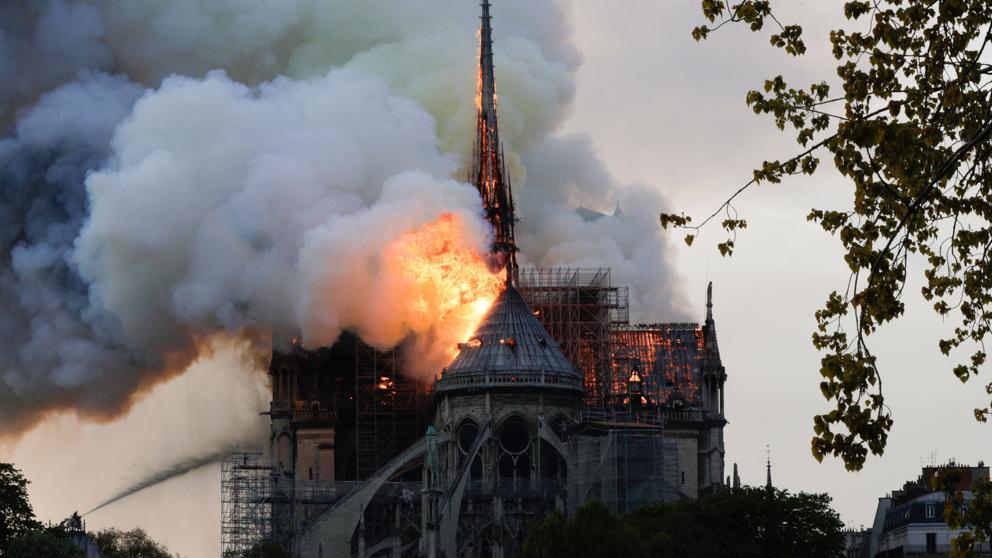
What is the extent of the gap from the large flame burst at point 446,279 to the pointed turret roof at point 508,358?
1077 millimetres

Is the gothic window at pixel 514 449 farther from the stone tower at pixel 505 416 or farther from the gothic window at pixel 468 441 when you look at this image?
the gothic window at pixel 468 441

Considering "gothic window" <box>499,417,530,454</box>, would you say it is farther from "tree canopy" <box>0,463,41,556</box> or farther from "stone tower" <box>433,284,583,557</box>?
"tree canopy" <box>0,463,41,556</box>

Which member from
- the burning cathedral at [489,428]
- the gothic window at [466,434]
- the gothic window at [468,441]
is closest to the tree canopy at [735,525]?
the burning cathedral at [489,428]

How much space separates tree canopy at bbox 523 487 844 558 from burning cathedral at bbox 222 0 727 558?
377 inches

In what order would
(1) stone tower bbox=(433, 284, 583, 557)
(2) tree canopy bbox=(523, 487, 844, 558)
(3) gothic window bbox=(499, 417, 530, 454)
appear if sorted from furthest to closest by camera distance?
(3) gothic window bbox=(499, 417, 530, 454) → (1) stone tower bbox=(433, 284, 583, 557) → (2) tree canopy bbox=(523, 487, 844, 558)

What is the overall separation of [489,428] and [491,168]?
62.7 ft

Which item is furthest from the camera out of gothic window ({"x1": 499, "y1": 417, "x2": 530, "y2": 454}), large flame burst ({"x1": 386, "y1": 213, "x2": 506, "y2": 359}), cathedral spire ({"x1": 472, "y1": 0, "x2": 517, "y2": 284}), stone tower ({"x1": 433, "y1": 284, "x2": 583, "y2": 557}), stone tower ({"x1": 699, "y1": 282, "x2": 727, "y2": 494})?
stone tower ({"x1": 699, "y1": 282, "x2": 727, "y2": 494})

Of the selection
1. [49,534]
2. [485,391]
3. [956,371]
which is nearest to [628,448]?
[485,391]

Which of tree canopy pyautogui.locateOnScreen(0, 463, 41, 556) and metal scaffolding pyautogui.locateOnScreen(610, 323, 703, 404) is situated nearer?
tree canopy pyautogui.locateOnScreen(0, 463, 41, 556)

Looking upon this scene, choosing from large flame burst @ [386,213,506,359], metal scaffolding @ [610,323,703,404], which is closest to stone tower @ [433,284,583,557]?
large flame burst @ [386,213,506,359]

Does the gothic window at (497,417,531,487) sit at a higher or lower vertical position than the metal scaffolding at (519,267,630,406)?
lower

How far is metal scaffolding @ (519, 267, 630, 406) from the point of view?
161 meters

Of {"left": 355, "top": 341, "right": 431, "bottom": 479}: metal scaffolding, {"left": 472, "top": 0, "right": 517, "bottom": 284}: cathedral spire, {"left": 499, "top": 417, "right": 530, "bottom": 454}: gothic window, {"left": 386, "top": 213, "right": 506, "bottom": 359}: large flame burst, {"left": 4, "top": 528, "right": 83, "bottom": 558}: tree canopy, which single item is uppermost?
{"left": 472, "top": 0, "right": 517, "bottom": 284}: cathedral spire

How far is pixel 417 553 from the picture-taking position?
14200 centimetres
